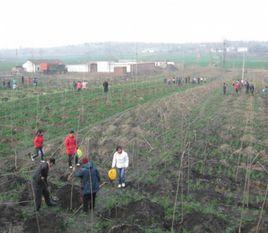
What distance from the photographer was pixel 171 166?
1324 cm

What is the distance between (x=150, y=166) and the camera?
13398 mm

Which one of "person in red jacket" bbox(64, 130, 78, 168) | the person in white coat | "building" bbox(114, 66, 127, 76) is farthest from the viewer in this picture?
"building" bbox(114, 66, 127, 76)

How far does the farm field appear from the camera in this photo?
891 centimetres

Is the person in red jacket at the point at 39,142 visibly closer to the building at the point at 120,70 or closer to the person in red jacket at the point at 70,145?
the person in red jacket at the point at 70,145

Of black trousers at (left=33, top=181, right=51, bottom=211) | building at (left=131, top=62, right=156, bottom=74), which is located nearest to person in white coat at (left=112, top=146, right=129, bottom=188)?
black trousers at (left=33, top=181, right=51, bottom=211)

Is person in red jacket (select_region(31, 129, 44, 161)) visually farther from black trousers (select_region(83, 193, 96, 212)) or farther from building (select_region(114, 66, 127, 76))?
building (select_region(114, 66, 127, 76))

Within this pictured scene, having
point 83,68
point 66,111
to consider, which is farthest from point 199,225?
point 83,68

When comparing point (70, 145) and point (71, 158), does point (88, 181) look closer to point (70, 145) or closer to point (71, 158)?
point (70, 145)

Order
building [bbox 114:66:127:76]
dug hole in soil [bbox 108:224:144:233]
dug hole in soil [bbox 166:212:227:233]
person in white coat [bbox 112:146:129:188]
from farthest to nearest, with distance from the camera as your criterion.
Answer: building [bbox 114:66:127:76] < person in white coat [bbox 112:146:129:188] < dug hole in soil [bbox 166:212:227:233] < dug hole in soil [bbox 108:224:144:233]

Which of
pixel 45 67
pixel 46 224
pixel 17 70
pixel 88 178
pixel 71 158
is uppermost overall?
pixel 88 178

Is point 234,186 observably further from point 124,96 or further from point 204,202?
point 124,96

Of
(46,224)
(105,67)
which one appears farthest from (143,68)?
(46,224)

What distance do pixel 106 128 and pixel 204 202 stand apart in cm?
996

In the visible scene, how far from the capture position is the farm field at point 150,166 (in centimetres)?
891
